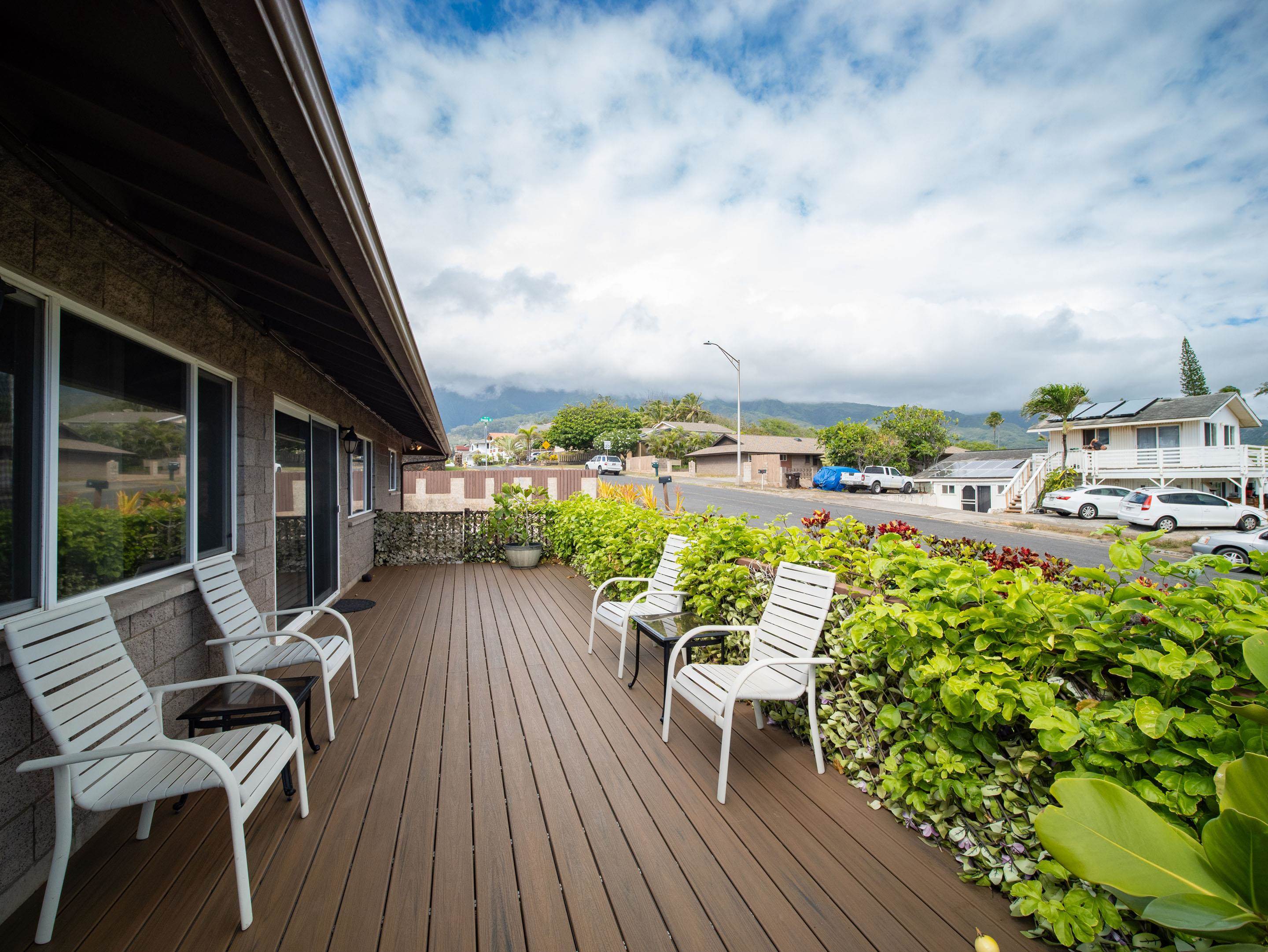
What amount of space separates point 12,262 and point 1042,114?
35.6 ft

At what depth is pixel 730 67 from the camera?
8922 mm

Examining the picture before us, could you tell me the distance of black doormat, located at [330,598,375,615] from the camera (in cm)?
564

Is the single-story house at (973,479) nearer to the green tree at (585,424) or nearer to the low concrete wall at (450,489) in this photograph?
the low concrete wall at (450,489)

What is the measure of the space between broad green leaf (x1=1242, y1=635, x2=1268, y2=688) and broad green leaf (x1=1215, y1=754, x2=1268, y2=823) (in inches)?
10.6

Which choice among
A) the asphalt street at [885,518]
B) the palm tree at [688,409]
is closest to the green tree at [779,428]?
the palm tree at [688,409]

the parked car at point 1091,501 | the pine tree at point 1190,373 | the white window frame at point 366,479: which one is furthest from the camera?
the pine tree at point 1190,373

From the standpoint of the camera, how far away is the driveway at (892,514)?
11.9m

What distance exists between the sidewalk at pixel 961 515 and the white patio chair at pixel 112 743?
13092mm

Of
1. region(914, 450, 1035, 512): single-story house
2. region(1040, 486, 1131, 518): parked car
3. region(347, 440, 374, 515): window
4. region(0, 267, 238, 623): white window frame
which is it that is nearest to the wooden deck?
region(0, 267, 238, 623): white window frame

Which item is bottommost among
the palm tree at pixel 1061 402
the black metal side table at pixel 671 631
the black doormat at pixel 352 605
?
the black doormat at pixel 352 605

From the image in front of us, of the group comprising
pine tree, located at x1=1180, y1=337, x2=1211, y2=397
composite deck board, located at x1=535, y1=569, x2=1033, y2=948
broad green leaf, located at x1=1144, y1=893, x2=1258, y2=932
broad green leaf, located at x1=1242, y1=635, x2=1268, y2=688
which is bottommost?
composite deck board, located at x1=535, y1=569, x2=1033, y2=948

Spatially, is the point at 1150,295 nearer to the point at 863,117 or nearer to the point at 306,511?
the point at 863,117

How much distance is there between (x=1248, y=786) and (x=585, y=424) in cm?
6641

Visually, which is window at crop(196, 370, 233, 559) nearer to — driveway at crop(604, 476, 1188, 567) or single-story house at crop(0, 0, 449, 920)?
single-story house at crop(0, 0, 449, 920)
